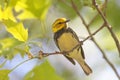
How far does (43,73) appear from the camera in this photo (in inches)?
36.4

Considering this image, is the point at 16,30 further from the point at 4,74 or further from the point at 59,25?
the point at 59,25

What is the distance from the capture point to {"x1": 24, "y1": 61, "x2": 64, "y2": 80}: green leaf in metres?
0.92

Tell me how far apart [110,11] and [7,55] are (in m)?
0.84

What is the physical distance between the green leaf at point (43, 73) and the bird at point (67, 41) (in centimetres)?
47

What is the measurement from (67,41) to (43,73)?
1.93 feet

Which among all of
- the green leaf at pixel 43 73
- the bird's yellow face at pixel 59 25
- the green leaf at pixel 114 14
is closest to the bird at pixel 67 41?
the bird's yellow face at pixel 59 25

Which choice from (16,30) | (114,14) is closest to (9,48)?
(16,30)

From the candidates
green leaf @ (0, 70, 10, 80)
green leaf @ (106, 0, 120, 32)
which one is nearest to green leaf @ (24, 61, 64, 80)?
green leaf @ (0, 70, 10, 80)

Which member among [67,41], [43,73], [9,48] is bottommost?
[67,41]

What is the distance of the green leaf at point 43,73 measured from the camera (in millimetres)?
919

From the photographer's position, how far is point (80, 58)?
1492 millimetres

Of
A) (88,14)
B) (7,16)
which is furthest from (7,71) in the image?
(88,14)

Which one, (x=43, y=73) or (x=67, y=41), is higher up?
(x=43, y=73)

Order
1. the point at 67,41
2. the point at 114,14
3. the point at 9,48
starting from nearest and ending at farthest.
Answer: the point at 9,48 < the point at 67,41 < the point at 114,14
